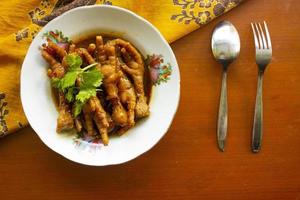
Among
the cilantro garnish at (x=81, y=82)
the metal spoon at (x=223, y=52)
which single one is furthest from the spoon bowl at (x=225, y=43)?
the cilantro garnish at (x=81, y=82)

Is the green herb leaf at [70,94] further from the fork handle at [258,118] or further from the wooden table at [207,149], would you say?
the fork handle at [258,118]

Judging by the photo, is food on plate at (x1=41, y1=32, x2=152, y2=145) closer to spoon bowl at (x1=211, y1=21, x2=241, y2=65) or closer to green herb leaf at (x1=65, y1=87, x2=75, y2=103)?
green herb leaf at (x1=65, y1=87, x2=75, y2=103)

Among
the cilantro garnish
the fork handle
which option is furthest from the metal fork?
the cilantro garnish

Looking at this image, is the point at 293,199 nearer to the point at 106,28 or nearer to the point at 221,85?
the point at 221,85

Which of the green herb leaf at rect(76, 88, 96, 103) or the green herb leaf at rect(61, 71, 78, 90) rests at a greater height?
the green herb leaf at rect(61, 71, 78, 90)

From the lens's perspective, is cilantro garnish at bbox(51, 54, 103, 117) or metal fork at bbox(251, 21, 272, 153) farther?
metal fork at bbox(251, 21, 272, 153)

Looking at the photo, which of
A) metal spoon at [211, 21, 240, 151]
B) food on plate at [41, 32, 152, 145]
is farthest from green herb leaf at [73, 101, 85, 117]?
metal spoon at [211, 21, 240, 151]
